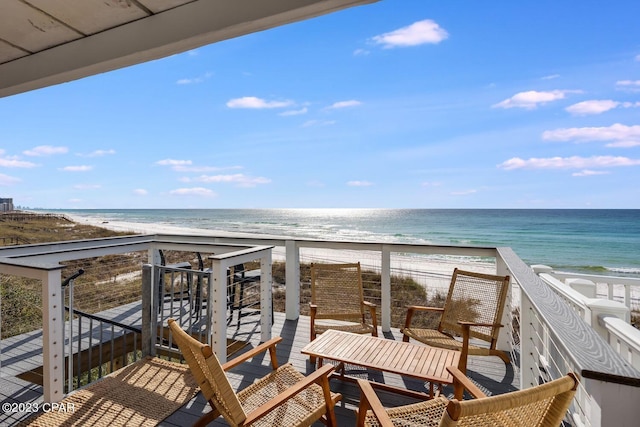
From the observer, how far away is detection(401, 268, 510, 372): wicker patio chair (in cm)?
305

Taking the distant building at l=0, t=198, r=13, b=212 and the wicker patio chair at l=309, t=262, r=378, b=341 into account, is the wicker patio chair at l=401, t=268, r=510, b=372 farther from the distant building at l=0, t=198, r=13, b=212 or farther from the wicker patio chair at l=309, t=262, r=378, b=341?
the distant building at l=0, t=198, r=13, b=212

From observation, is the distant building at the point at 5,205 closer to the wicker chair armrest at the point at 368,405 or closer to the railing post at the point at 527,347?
the wicker chair armrest at the point at 368,405

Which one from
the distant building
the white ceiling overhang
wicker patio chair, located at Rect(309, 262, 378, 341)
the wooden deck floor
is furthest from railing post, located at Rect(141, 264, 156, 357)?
the distant building

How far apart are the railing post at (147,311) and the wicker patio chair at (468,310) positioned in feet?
7.51

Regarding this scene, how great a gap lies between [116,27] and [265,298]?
274 cm

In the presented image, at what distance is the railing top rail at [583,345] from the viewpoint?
2.79 feet

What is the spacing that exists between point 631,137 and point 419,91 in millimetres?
17799

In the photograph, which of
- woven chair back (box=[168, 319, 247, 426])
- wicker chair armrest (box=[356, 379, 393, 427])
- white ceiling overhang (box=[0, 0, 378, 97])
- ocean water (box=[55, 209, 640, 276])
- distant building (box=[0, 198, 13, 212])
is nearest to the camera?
white ceiling overhang (box=[0, 0, 378, 97])

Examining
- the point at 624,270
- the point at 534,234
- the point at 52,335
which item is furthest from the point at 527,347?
the point at 534,234

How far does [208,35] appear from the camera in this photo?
1.36 meters

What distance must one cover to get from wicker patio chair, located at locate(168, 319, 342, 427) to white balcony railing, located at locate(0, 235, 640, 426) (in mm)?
1041

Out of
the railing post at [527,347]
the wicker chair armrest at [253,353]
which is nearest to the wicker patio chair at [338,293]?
the wicker chair armrest at [253,353]

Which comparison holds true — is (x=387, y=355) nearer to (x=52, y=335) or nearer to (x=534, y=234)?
(x=52, y=335)

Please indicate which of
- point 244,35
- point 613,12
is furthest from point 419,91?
point 244,35
